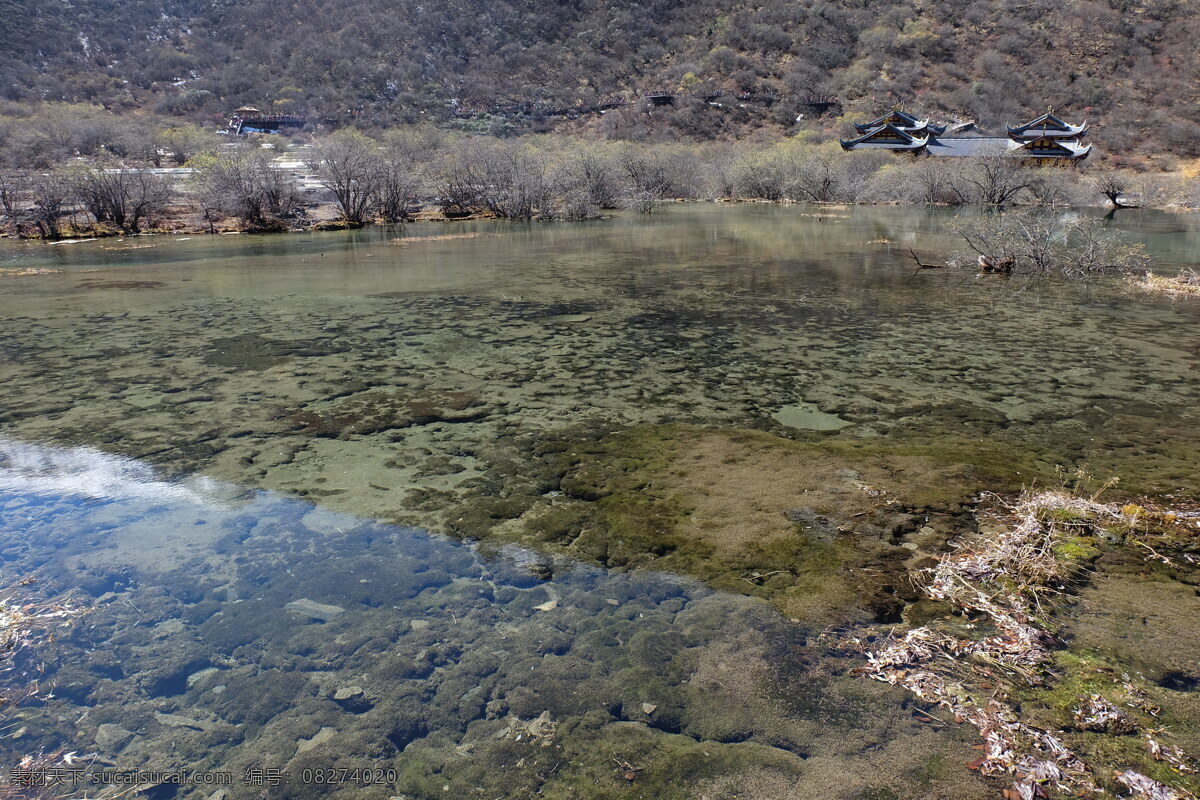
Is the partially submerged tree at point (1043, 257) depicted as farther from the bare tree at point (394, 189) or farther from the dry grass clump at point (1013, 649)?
the bare tree at point (394, 189)

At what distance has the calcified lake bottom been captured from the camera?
2992mm

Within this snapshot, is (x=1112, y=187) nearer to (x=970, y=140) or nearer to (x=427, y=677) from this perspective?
(x=970, y=140)

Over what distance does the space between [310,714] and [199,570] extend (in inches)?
68.2

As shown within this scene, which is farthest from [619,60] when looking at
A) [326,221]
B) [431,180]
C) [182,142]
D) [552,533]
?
[552,533]

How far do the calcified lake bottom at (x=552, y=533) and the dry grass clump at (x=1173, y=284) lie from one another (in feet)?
9.74

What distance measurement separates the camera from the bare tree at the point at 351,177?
30.8 m

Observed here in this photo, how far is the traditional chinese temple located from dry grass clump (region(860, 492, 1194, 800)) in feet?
181

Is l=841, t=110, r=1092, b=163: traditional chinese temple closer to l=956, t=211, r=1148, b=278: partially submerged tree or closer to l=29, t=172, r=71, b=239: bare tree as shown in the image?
l=956, t=211, r=1148, b=278: partially submerged tree

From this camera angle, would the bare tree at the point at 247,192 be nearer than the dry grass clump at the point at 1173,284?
No

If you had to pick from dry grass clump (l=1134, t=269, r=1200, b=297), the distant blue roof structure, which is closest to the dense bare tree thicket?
the distant blue roof structure

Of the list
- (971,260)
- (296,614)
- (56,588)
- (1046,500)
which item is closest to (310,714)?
(296,614)

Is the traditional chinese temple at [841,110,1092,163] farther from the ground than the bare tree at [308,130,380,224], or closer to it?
farther from the ground

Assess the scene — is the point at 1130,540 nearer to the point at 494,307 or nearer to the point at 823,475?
the point at 823,475

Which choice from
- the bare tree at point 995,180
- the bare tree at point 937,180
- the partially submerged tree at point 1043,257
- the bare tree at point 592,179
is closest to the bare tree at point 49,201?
the bare tree at point 592,179
